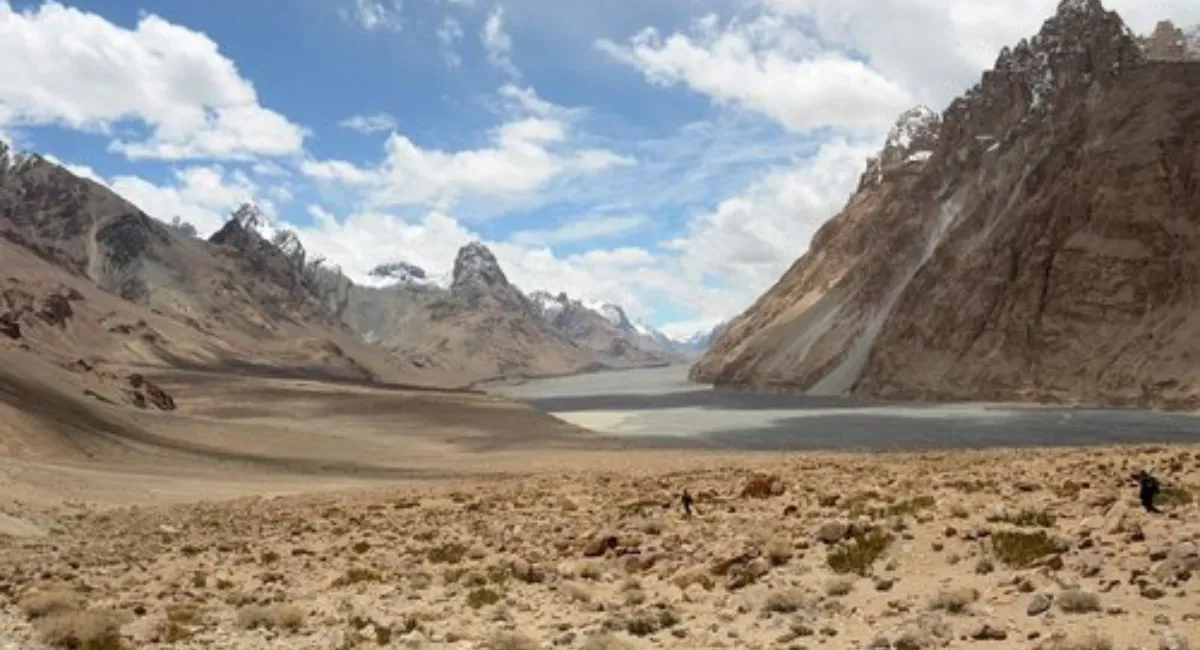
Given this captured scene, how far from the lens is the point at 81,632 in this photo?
14922 millimetres

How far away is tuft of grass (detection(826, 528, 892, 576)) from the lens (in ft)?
54.9

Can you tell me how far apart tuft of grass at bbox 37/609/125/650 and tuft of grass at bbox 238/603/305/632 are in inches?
68.7

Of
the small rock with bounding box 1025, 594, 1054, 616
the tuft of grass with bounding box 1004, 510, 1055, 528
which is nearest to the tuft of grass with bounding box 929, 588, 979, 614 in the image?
the small rock with bounding box 1025, 594, 1054, 616

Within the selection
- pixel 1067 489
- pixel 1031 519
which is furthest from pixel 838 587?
pixel 1067 489

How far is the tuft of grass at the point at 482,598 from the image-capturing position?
1708 centimetres

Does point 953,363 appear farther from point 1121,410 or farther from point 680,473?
point 680,473

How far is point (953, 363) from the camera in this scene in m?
159

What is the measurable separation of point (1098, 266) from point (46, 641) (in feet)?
505

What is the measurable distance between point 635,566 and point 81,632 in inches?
339

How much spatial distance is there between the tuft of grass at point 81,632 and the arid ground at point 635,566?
3 centimetres

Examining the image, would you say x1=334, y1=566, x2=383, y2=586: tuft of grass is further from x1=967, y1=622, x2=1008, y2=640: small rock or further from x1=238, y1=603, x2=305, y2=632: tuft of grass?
x1=967, y1=622, x2=1008, y2=640: small rock

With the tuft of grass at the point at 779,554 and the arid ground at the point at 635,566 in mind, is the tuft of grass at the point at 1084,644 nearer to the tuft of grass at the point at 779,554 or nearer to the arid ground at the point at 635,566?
the arid ground at the point at 635,566

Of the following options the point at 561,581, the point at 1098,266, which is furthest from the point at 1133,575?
the point at 1098,266

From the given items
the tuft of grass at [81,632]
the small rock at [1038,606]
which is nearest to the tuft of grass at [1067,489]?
the small rock at [1038,606]
